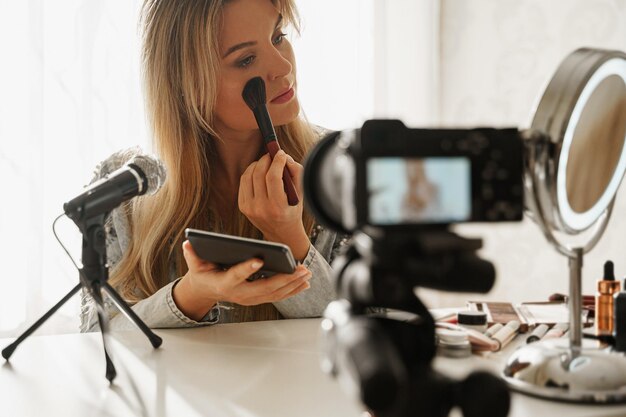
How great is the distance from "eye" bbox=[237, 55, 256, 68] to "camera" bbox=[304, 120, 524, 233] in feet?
2.73

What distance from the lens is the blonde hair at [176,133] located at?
1193 millimetres

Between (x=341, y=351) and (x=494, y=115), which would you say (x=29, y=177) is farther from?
(x=341, y=351)

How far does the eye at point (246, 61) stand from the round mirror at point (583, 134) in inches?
29.3

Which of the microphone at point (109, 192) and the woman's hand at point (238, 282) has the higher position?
the microphone at point (109, 192)

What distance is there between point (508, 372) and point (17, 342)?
597 mm

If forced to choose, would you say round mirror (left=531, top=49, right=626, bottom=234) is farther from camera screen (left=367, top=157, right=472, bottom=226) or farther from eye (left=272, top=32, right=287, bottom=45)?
eye (left=272, top=32, right=287, bottom=45)

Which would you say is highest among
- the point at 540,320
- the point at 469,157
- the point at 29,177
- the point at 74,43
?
the point at 74,43

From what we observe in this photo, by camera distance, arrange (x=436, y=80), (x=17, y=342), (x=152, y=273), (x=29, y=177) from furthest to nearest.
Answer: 1. (x=436, y=80)
2. (x=29, y=177)
3. (x=152, y=273)
4. (x=17, y=342)

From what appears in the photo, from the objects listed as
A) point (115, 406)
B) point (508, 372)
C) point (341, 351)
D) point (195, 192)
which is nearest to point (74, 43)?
point (195, 192)

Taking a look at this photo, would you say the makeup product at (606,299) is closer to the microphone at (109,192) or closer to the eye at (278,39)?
the microphone at (109,192)

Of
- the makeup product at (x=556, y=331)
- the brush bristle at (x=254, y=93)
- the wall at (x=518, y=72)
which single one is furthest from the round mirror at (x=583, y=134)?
the wall at (x=518, y=72)

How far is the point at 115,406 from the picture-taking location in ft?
2.10

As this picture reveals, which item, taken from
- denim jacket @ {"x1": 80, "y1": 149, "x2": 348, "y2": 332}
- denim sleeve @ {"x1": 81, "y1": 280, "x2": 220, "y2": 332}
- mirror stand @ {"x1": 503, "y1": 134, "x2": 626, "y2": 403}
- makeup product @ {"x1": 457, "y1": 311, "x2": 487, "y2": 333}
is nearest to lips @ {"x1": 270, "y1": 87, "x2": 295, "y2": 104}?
denim jacket @ {"x1": 80, "y1": 149, "x2": 348, "y2": 332}

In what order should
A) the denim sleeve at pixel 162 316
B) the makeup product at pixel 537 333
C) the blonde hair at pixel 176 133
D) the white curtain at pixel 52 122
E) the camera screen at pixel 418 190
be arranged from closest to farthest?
the camera screen at pixel 418 190 < the makeup product at pixel 537 333 < the denim sleeve at pixel 162 316 < the blonde hair at pixel 176 133 < the white curtain at pixel 52 122
